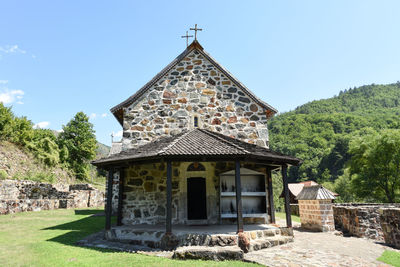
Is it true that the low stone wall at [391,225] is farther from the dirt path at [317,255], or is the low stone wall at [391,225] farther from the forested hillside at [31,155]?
the forested hillside at [31,155]

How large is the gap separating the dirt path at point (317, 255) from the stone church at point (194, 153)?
1211mm

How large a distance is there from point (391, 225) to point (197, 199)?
277 inches

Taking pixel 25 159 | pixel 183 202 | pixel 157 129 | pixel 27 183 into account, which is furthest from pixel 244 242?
pixel 25 159

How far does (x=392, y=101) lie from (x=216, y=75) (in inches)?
3372

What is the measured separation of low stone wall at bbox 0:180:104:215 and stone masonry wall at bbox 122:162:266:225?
6921 millimetres

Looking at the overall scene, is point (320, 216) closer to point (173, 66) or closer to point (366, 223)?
point (366, 223)

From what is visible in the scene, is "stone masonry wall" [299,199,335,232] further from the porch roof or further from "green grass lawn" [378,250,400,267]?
"green grass lawn" [378,250,400,267]

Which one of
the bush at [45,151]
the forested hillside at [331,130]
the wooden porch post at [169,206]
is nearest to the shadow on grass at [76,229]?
the wooden porch post at [169,206]

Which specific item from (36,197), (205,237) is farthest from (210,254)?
(36,197)

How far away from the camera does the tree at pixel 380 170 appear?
28.8m

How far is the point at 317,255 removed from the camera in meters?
6.18

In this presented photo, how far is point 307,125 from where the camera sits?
7150 cm

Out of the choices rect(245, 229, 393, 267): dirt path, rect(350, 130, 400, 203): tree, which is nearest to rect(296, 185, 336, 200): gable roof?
rect(245, 229, 393, 267): dirt path

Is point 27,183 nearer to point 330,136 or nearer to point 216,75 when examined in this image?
point 216,75
